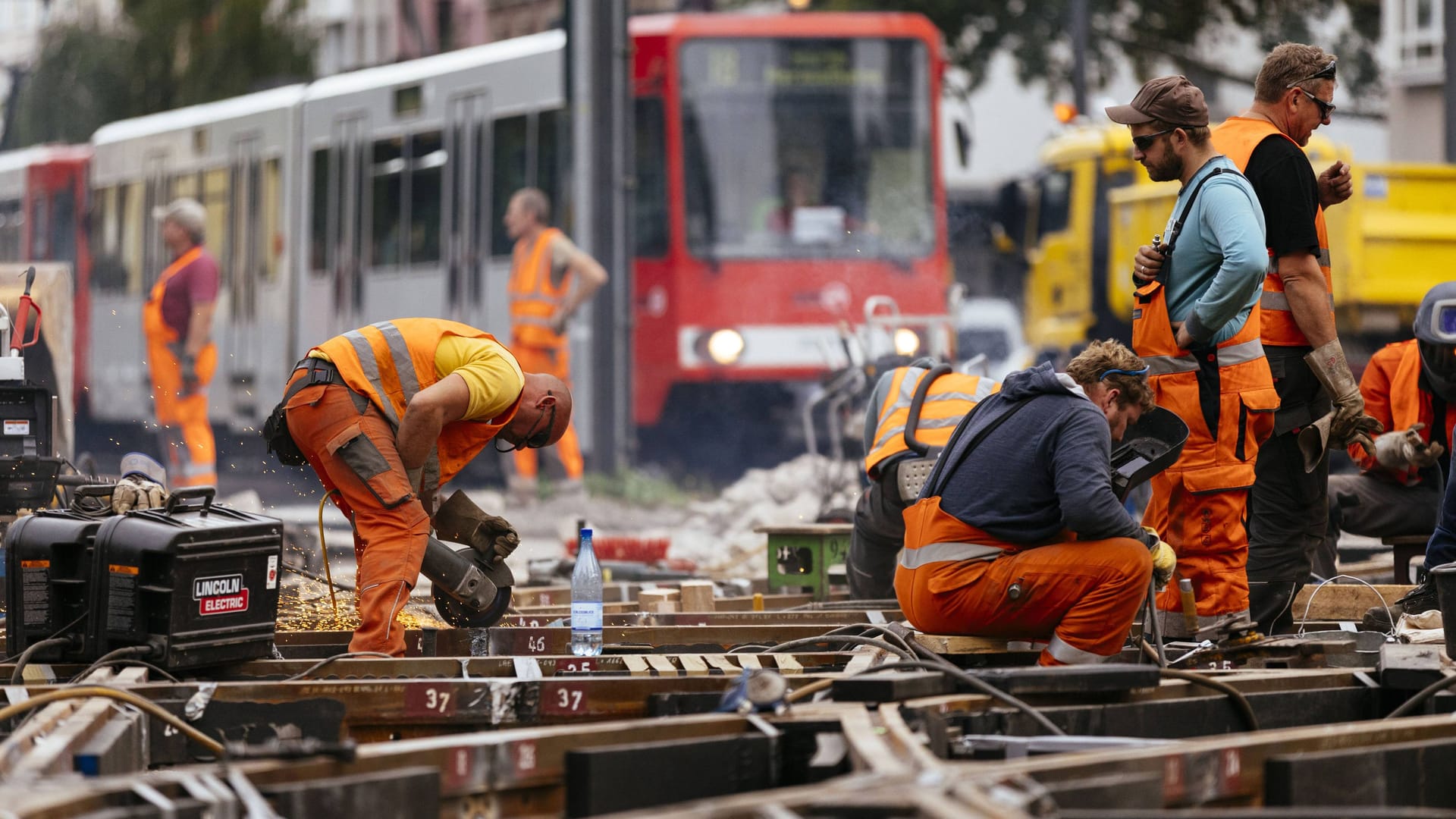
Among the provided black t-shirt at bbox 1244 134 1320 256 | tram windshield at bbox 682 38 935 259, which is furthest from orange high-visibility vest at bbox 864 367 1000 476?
tram windshield at bbox 682 38 935 259

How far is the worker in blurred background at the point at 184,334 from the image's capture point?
15039 mm

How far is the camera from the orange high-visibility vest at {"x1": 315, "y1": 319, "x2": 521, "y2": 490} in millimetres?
7270

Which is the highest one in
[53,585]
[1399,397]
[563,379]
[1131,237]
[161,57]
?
[161,57]

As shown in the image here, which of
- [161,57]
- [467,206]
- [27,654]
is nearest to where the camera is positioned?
[27,654]

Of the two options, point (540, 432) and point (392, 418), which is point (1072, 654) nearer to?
point (540, 432)

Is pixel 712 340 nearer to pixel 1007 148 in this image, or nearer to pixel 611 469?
pixel 611 469

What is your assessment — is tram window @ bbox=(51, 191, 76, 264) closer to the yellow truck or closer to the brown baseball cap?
the yellow truck

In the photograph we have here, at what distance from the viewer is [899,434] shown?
826cm

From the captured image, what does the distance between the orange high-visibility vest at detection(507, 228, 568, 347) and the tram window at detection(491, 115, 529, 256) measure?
1722 mm

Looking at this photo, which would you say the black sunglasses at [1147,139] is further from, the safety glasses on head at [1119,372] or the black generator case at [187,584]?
the black generator case at [187,584]

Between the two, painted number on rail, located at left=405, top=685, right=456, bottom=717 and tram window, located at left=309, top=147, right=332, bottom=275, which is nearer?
painted number on rail, located at left=405, top=685, right=456, bottom=717

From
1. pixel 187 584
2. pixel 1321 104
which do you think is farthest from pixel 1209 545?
pixel 187 584

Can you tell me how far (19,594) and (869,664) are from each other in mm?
2786

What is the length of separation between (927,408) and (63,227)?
20.5m
